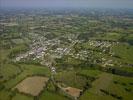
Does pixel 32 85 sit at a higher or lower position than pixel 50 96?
lower

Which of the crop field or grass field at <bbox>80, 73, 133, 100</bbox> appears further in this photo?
the crop field

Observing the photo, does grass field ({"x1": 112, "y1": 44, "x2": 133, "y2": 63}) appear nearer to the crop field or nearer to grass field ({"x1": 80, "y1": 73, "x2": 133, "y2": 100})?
grass field ({"x1": 80, "y1": 73, "x2": 133, "y2": 100})

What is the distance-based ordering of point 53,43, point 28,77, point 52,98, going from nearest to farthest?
point 52,98
point 28,77
point 53,43

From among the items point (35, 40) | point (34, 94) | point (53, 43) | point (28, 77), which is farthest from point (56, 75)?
point (35, 40)

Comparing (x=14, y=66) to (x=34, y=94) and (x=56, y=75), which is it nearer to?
(x=56, y=75)

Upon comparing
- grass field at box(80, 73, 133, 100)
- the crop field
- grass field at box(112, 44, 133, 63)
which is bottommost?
the crop field

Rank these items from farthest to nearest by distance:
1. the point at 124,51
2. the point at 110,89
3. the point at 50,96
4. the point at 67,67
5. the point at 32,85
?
the point at 124,51 → the point at 67,67 → the point at 32,85 → the point at 110,89 → the point at 50,96

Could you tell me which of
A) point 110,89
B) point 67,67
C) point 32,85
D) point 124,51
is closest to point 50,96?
point 32,85

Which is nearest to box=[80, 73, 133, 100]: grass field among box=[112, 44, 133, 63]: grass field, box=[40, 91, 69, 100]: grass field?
box=[40, 91, 69, 100]: grass field

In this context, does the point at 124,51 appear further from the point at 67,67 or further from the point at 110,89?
the point at 110,89

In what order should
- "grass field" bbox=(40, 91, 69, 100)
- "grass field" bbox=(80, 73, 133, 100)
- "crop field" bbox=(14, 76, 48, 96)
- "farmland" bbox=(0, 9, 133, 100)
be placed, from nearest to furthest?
"grass field" bbox=(40, 91, 69, 100)
"grass field" bbox=(80, 73, 133, 100)
"farmland" bbox=(0, 9, 133, 100)
"crop field" bbox=(14, 76, 48, 96)

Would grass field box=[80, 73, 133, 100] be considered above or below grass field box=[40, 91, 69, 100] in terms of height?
above
